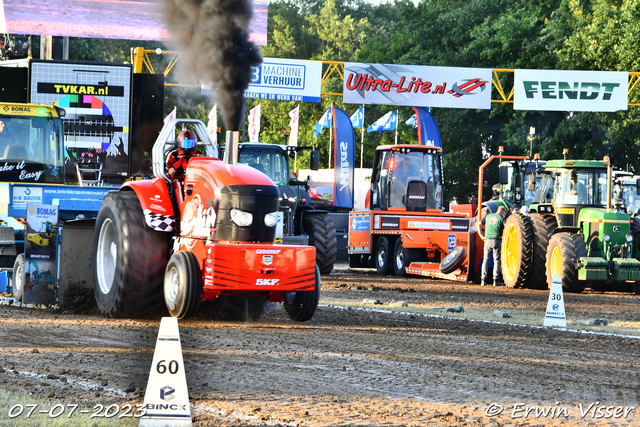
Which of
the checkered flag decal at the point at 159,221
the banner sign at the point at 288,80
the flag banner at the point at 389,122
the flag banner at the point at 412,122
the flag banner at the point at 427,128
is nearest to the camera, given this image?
the checkered flag decal at the point at 159,221

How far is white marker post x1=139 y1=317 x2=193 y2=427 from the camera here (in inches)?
193

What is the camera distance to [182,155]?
10.6 meters

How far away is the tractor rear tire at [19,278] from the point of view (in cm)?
1128

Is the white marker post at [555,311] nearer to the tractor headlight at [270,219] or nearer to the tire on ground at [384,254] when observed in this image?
the tractor headlight at [270,219]

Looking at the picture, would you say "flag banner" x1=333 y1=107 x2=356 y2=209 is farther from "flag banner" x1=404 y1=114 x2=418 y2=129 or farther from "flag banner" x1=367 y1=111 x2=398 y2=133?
"flag banner" x1=367 y1=111 x2=398 y2=133

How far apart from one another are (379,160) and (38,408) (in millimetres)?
18967

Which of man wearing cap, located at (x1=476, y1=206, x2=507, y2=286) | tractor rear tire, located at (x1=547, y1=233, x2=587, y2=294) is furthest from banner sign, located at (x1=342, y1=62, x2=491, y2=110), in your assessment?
tractor rear tire, located at (x1=547, y1=233, x2=587, y2=294)

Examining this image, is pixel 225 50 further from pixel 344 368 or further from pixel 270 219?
pixel 344 368

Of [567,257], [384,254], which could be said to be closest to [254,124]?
[384,254]

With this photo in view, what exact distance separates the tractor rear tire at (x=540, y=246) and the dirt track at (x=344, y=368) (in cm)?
688

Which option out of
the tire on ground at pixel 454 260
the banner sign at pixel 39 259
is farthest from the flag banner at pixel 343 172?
the banner sign at pixel 39 259

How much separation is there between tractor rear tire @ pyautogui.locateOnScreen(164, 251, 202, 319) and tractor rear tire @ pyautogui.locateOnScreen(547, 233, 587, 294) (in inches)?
360

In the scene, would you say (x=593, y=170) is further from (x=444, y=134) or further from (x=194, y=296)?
(x=444, y=134)

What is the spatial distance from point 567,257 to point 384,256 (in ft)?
21.6
